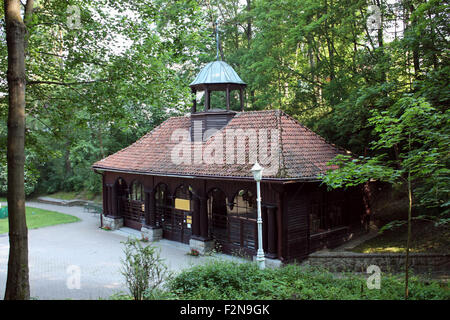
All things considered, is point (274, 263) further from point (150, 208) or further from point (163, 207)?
point (150, 208)

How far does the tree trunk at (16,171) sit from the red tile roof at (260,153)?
24.4ft

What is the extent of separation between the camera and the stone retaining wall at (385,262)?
1206 cm

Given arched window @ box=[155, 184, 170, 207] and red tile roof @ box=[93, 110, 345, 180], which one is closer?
red tile roof @ box=[93, 110, 345, 180]

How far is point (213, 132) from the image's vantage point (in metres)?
17.2

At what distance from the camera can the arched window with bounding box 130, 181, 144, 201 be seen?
1944 cm

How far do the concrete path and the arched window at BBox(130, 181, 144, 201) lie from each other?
70.2 inches

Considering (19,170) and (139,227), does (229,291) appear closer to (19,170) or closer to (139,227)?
(19,170)

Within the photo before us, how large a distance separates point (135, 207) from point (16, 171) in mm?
12773

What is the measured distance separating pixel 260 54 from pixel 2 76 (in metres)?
14.3

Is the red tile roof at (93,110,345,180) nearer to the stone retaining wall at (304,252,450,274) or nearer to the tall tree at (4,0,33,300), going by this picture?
the stone retaining wall at (304,252,450,274)

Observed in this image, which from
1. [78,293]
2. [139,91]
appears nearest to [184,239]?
[78,293]

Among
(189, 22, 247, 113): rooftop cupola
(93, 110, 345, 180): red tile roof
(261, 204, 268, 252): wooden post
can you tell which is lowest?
(261, 204, 268, 252): wooden post

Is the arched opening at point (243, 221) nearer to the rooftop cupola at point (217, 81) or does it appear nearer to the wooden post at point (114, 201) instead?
the rooftop cupola at point (217, 81)

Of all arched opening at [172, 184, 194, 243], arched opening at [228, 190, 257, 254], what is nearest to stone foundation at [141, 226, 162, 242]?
arched opening at [172, 184, 194, 243]
